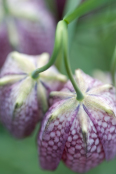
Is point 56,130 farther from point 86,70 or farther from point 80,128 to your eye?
point 86,70

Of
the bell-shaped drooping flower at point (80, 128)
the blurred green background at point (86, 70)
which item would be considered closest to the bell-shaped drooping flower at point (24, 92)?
the bell-shaped drooping flower at point (80, 128)

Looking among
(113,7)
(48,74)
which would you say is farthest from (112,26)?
(48,74)

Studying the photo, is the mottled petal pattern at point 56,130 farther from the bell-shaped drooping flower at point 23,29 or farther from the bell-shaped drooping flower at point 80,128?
the bell-shaped drooping flower at point 23,29

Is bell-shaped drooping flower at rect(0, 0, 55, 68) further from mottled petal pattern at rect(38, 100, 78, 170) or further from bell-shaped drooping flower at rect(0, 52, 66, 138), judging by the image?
mottled petal pattern at rect(38, 100, 78, 170)

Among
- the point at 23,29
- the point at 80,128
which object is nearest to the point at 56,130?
the point at 80,128

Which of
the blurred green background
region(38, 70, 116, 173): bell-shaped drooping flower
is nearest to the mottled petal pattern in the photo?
region(38, 70, 116, 173): bell-shaped drooping flower

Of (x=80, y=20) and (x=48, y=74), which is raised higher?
(x=80, y=20)

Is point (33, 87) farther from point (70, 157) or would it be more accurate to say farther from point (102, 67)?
point (102, 67)
